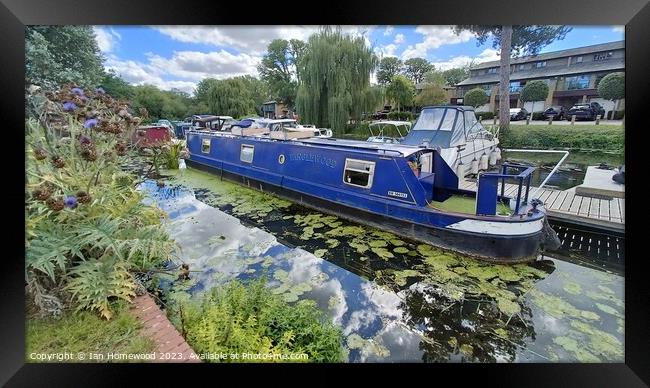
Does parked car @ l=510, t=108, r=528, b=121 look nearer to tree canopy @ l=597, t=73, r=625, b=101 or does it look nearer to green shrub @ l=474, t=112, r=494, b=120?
green shrub @ l=474, t=112, r=494, b=120

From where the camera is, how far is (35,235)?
154cm

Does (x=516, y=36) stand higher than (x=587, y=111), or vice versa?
(x=516, y=36)

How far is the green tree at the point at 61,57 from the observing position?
1734 mm

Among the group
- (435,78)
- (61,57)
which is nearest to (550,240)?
(435,78)

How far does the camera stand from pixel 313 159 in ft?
11.9

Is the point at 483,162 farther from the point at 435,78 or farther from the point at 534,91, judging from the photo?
the point at 435,78

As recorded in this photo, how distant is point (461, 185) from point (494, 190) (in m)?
0.91

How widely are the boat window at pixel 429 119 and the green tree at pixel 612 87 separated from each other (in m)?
1.65

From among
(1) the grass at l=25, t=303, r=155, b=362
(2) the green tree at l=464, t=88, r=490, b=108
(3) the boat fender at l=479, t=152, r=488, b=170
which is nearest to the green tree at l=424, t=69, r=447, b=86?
(2) the green tree at l=464, t=88, r=490, b=108

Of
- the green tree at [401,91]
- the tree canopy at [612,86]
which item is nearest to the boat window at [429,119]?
the green tree at [401,91]

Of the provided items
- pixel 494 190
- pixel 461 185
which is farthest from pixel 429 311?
pixel 461 185

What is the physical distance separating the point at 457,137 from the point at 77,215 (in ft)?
12.9

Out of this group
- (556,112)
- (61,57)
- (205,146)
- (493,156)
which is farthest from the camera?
(205,146)
